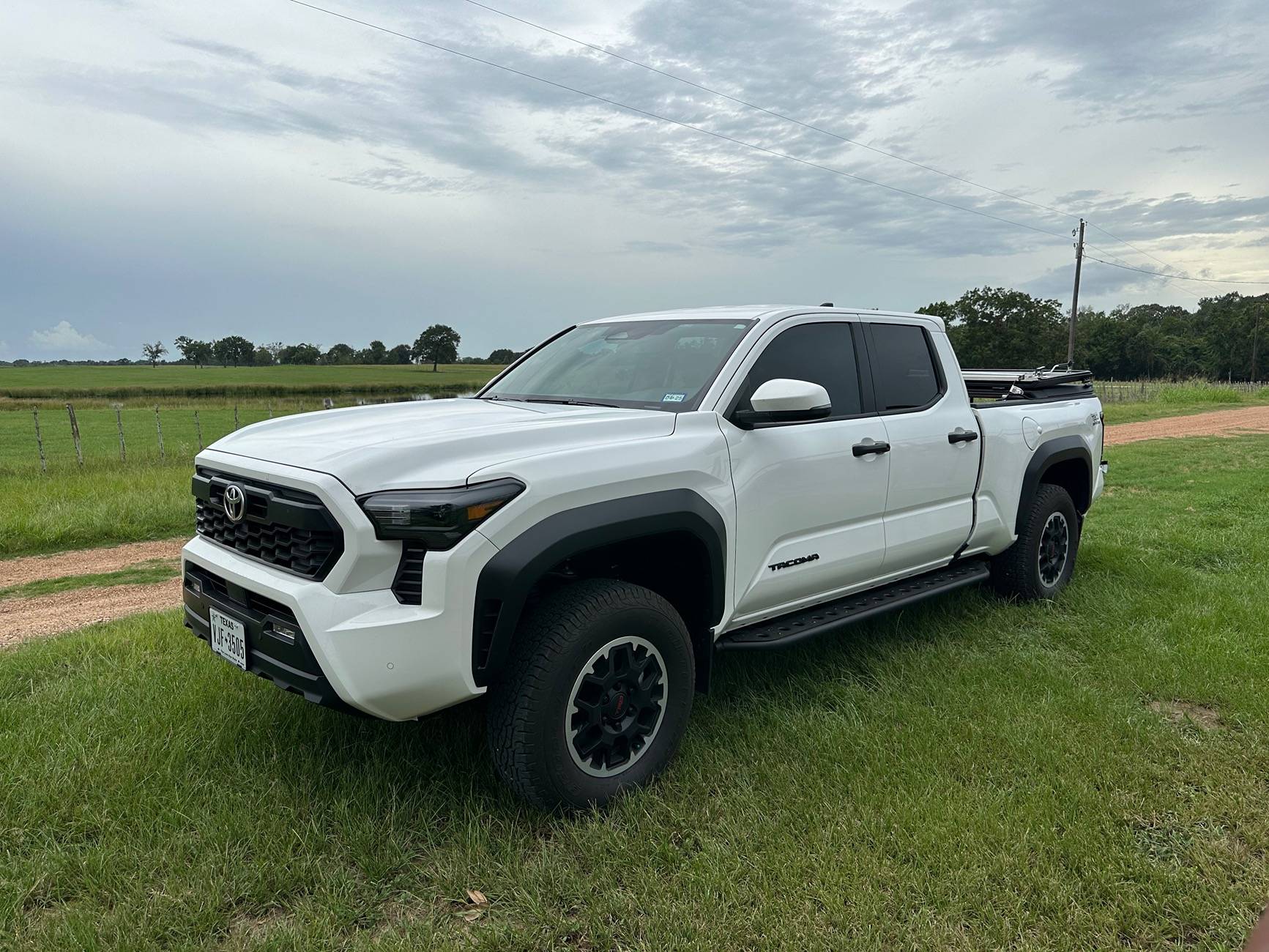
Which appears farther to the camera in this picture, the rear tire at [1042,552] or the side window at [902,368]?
the rear tire at [1042,552]

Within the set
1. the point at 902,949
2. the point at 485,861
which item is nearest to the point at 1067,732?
the point at 902,949

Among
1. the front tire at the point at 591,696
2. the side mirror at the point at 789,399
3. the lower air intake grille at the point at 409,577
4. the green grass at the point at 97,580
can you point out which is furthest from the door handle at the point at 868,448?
the green grass at the point at 97,580

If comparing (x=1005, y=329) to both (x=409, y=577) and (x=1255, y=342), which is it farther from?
(x=409, y=577)

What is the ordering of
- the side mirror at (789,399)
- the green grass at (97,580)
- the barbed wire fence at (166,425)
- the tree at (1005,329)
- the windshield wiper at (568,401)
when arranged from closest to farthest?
the side mirror at (789,399) < the windshield wiper at (568,401) < the green grass at (97,580) < the barbed wire fence at (166,425) < the tree at (1005,329)

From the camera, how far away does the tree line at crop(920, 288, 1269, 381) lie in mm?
73188

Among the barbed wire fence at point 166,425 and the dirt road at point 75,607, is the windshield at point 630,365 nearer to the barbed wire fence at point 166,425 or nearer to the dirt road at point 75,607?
the dirt road at point 75,607

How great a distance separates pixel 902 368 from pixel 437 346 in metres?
73.2

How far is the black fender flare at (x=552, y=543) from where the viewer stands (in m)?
2.71

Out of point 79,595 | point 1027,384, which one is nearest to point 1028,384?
point 1027,384

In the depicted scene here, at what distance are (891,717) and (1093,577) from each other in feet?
10.6

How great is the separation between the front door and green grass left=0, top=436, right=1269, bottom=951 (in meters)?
0.64

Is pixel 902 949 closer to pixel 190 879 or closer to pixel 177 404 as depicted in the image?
pixel 190 879

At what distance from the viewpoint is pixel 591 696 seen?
3088 mm

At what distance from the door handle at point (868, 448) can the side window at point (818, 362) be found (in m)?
0.19
